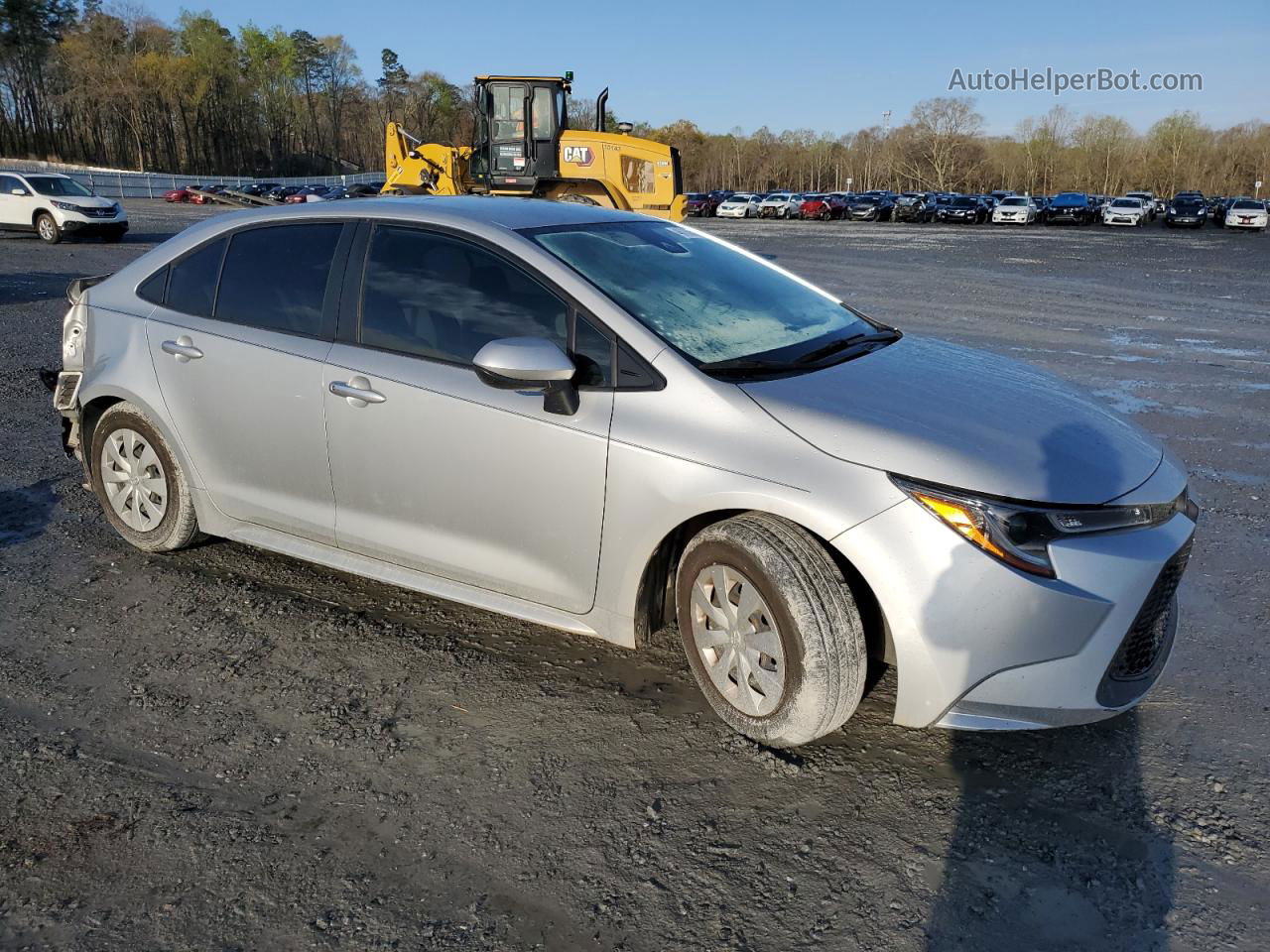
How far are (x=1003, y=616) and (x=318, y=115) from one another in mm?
140386

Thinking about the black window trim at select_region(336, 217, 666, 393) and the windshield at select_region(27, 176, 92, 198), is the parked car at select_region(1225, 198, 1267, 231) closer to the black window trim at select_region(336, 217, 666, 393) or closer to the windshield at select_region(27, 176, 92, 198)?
the windshield at select_region(27, 176, 92, 198)

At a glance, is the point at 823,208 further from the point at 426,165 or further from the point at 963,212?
the point at 426,165

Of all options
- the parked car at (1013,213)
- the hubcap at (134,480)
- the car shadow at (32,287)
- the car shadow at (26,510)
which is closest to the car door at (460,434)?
the hubcap at (134,480)

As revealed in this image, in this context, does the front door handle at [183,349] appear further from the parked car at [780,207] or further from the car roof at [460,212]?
the parked car at [780,207]

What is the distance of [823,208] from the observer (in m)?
60.2

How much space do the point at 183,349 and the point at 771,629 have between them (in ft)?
9.37

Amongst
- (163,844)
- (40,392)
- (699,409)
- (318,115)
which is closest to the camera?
(163,844)

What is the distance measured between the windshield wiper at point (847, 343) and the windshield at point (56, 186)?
25.6 metres

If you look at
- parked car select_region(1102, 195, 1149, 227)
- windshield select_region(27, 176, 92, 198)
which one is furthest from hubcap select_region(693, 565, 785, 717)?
parked car select_region(1102, 195, 1149, 227)

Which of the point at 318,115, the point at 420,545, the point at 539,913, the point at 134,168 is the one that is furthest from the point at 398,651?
the point at 318,115

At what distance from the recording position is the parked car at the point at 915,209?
5681cm

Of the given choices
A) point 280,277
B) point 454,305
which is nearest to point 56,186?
point 280,277

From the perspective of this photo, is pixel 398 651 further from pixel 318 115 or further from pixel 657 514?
pixel 318 115

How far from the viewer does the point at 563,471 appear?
3.30 m
